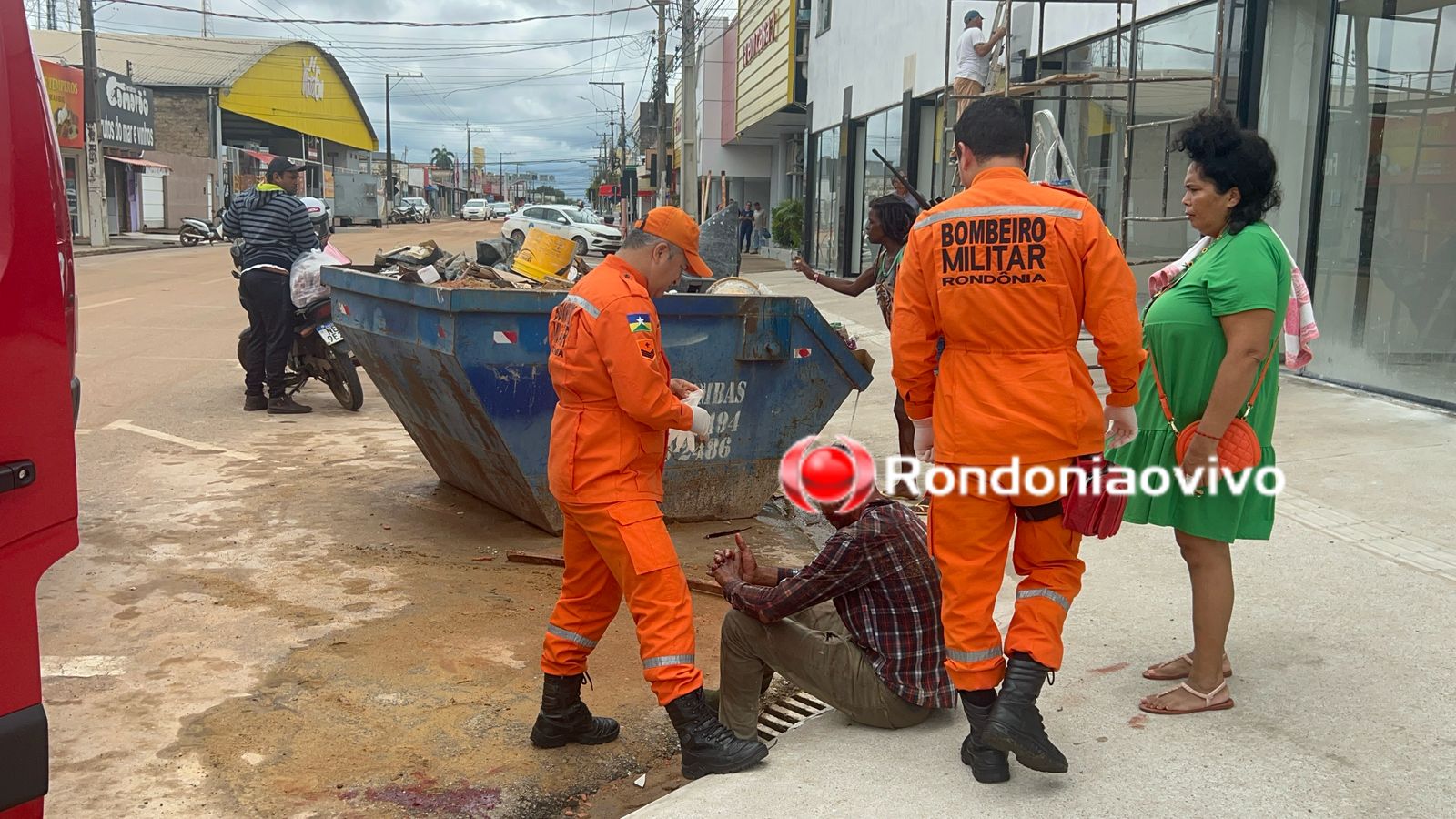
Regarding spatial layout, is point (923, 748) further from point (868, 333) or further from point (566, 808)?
point (868, 333)

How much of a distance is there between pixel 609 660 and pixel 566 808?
1150mm

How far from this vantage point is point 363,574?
5719 mm

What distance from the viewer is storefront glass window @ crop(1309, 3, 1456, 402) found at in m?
7.86

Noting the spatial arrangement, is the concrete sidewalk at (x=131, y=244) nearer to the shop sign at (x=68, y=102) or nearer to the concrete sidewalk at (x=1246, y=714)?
the shop sign at (x=68, y=102)

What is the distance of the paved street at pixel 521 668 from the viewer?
10.9 feet

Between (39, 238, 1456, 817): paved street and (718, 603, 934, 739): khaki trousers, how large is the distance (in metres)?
0.10

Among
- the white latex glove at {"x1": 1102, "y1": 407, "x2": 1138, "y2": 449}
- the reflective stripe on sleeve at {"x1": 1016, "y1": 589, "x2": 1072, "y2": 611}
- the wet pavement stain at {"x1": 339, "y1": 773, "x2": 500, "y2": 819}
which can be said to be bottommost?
the wet pavement stain at {"x1": 339, "y1": 773, "x2": 500, "y2": 819}

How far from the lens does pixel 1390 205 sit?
27.3ft

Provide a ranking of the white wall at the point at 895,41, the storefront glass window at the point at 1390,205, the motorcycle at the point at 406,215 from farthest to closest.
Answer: the motorcycle at the point at 406,215, the white wall at the point at 895,41, the storefront glass window at the point at 1390,205

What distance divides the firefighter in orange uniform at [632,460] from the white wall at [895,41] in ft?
25.9

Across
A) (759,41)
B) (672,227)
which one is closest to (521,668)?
(672,227)

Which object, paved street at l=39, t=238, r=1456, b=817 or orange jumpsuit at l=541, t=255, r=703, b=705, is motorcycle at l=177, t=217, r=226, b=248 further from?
orange jumpsuit at l=541, t=255, r=703, b=705

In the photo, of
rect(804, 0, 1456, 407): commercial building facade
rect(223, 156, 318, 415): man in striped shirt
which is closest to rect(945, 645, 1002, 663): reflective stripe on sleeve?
rect(804, 0, 1456, 407): commercial building facade

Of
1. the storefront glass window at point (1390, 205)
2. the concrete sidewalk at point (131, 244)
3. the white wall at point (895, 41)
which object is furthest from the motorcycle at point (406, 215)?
the storefront glass window at point (1390, 205)
